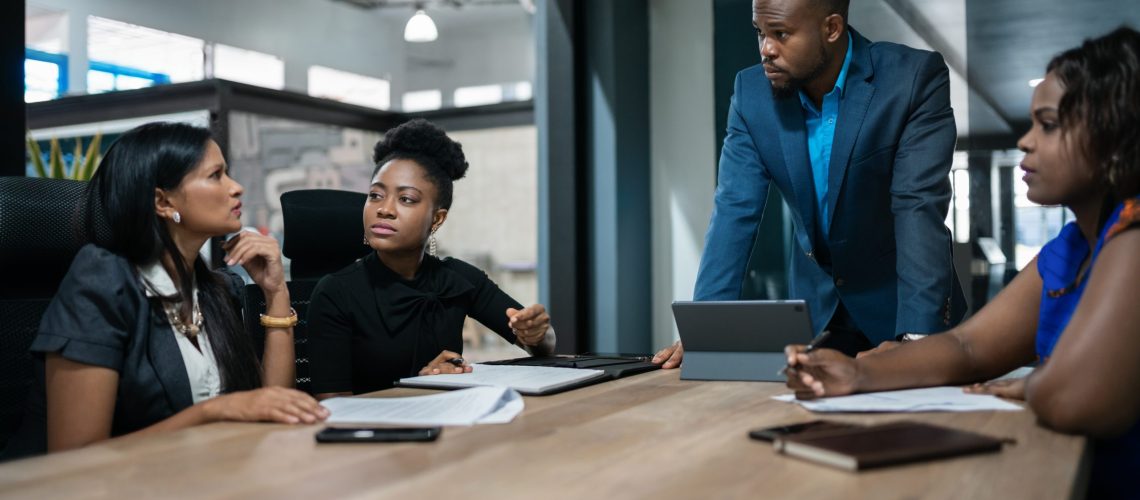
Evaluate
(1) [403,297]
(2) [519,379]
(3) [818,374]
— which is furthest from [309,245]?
(3) [818,374]

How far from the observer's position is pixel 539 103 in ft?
14.4

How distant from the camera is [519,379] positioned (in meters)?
1.68

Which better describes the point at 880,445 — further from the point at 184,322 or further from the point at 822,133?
the point at 822,133

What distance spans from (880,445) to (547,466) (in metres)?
0.36

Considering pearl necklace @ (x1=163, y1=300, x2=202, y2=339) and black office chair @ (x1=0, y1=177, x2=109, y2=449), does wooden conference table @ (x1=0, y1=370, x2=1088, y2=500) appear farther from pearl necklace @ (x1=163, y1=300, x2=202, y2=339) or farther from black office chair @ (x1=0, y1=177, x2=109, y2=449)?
black office chair @ (x1=0, y1=177, x2=109, y2=449)

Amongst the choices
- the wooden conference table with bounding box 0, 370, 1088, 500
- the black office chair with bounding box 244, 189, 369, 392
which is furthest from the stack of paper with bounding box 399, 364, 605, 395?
the black office chair with bounding box 244, 189, 369, 392

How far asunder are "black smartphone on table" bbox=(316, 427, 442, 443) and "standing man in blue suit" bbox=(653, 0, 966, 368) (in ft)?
2.90

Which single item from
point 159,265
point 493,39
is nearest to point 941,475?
point 159,265

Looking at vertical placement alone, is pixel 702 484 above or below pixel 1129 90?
below

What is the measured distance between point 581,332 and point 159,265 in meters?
2.77

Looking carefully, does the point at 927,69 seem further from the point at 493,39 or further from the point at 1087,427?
the point at 493,39

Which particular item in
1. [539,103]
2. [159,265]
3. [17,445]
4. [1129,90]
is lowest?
[17,445]

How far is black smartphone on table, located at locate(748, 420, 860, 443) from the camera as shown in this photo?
114cm

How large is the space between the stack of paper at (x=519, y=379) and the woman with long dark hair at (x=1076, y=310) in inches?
15.4
